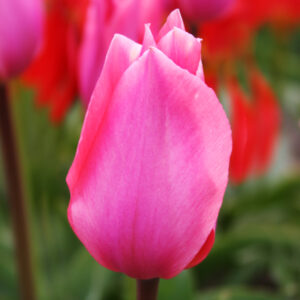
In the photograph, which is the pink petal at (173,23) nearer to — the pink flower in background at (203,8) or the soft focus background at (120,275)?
the pink flower in background at (203,8)

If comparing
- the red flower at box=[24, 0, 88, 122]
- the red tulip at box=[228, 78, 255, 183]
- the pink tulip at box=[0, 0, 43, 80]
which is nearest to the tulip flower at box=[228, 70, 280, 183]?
the red tulip at box=[228, 78, 255, 183]

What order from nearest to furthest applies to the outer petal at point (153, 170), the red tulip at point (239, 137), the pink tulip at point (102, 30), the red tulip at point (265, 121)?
the outer petal at point (153, 170), the pink tulip at point (102, 30), the red tulip at point (239, 137), the red tulip at point (265, 121)

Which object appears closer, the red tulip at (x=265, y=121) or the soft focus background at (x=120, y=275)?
the soft focus background at (x=120, y=275)

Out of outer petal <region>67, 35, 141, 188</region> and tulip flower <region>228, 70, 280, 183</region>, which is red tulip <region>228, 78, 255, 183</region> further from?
outer petal <region>67, 35, 141, 188</region>

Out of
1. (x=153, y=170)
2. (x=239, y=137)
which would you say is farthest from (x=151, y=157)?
(x=239, y=137)

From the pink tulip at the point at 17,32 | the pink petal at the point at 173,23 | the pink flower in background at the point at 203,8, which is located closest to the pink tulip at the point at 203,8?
the pink flower in background at the point at 203,8

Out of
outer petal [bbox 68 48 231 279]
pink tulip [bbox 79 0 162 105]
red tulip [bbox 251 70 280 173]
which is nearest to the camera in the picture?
outer petal [bbox 68 48 231 279]

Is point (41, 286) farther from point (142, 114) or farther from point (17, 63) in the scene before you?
point (142, 114)
